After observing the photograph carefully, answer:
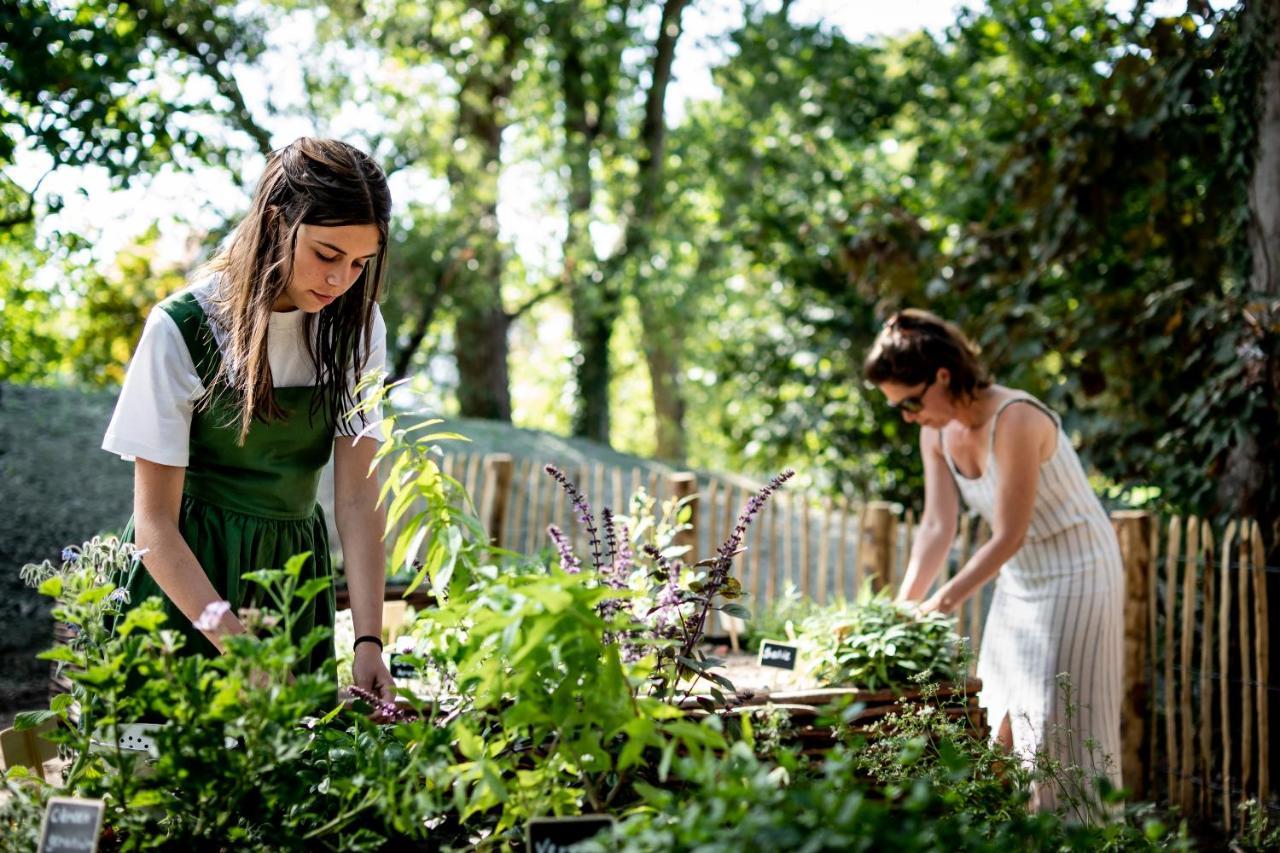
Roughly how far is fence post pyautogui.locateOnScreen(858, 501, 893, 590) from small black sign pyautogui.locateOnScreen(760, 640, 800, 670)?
8.76 ft

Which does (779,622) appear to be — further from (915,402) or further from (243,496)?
(243,496)

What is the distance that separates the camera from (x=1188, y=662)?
4090 millimetres

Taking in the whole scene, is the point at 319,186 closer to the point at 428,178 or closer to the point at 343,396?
the point at 343,396

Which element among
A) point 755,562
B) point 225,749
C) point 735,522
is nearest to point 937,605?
point 735,522

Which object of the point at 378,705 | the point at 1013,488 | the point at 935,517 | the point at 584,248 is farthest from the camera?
the point at 584,248

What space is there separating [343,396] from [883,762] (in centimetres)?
97

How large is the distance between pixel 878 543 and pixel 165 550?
382cm

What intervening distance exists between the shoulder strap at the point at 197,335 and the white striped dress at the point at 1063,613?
5.69 ft

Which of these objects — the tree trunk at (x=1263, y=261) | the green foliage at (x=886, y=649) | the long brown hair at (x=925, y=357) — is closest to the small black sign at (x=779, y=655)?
the green foliage at (x=886, y=649)

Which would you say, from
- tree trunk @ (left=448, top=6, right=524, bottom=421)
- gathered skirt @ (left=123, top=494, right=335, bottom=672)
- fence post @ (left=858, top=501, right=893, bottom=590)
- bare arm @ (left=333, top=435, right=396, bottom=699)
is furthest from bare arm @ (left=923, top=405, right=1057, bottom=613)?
tree trunk @ (left=448, top=6, right=524, bottom=421)

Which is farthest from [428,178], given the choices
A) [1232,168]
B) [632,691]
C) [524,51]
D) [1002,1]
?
[632,691]

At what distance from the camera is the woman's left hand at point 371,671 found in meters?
1.60

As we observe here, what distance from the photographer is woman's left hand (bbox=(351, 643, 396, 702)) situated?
5.24ft

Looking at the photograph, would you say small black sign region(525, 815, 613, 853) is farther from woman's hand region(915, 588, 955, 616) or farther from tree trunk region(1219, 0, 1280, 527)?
tree trunk region(1219, 0, 1280, 527)
